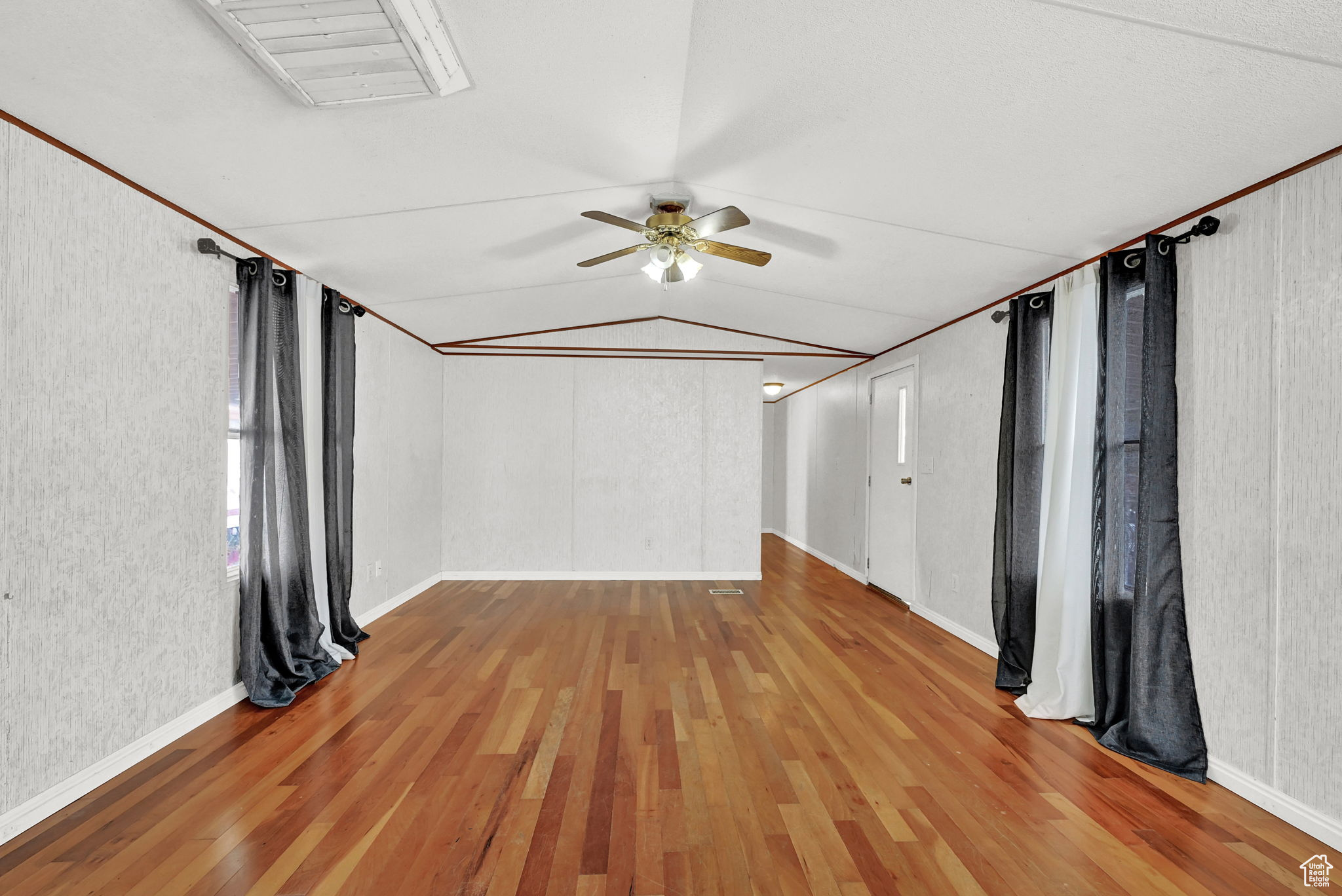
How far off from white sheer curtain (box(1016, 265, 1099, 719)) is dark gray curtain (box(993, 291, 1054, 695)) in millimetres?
167

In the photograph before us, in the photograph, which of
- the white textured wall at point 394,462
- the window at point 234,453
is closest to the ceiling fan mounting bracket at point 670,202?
the window at point 234,453

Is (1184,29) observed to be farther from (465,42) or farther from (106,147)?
(106,147)

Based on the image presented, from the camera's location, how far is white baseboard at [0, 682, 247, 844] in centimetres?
202

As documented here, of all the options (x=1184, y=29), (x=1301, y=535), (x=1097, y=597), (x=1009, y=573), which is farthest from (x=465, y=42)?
(x=1009, y=573)

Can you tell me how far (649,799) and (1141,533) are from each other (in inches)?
93.4

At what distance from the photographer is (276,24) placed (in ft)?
5.49

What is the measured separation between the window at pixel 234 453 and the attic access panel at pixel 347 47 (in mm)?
1650

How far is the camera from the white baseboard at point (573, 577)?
6.18 m

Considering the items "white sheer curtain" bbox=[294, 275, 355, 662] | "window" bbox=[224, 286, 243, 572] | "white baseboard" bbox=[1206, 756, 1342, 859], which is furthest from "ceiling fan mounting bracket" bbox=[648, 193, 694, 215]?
"white baseboard" bbox=[1206, 756, 1342, 859]

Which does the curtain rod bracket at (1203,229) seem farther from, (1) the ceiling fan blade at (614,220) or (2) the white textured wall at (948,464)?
(1) the ceiling fan blade at (614,220)

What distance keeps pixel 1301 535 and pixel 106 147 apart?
4.57 meters

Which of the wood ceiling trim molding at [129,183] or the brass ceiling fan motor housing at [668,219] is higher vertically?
the brass ceiling fan motor housing at [668,219]

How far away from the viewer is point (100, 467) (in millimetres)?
2352

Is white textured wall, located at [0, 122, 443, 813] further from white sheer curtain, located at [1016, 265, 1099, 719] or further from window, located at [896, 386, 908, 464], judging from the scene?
window, located at [896, 386, 908, 464]
